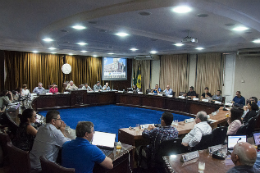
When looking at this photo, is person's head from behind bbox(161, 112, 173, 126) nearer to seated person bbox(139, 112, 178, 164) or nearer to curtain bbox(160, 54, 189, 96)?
seated person bbox(139, 112, 178, 164)

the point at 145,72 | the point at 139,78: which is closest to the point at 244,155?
the point at 145,72

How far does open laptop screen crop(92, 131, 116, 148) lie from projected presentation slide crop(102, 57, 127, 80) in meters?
9.42

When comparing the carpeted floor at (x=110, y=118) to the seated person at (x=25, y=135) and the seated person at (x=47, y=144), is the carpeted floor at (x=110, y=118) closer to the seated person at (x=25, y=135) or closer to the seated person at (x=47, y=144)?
the seated person at (x=25, y=135)

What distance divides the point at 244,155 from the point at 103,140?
1633mm

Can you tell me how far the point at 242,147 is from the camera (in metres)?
1.76

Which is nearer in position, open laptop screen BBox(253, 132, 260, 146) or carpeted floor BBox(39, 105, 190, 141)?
open laptop screen BBox(253, 132, 260, 146)

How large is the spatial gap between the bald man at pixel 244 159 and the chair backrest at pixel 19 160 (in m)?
1.97

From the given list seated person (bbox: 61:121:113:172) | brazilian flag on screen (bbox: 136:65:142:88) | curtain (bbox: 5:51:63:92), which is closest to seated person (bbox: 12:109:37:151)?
seated person (bbox: 61:121:113:172)

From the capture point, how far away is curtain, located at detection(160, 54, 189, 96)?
32.8ft

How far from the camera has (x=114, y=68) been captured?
12.3 metres

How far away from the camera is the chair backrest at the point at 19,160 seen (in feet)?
6.87

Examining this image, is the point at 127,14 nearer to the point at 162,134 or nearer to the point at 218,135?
the point at 162,134

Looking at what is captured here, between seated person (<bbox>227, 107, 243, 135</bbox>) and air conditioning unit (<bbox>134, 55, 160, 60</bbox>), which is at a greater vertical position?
air conditioning unit (<bbox>134, 55, 160, 60</bbox>)

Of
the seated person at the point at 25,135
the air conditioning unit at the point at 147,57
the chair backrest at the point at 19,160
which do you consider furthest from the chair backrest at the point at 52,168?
the air conditioning unit at the point at 147,57
